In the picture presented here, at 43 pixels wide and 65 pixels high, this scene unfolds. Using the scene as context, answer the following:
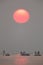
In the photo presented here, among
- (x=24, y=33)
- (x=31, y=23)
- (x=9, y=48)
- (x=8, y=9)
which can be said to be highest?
(x=8, y=9)

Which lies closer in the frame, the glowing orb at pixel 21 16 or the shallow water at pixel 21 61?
the shallow water at pixel 21 61

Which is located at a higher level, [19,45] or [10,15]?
[10,15]

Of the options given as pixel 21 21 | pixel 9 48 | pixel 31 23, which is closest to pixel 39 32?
pixel 31 23

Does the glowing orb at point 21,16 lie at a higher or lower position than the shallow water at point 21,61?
higher

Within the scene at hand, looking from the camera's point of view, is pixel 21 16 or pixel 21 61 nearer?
pixel 21 61

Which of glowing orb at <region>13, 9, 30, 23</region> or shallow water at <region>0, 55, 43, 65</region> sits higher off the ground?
glowing orb at <region>13, 9, 30, 23</region>

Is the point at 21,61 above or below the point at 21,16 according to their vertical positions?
below

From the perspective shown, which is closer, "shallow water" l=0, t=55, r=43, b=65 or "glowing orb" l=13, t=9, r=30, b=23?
"shallow water" l=0, t=55, r=43, b=65

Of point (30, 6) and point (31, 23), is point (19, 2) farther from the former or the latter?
point (31, 23)
